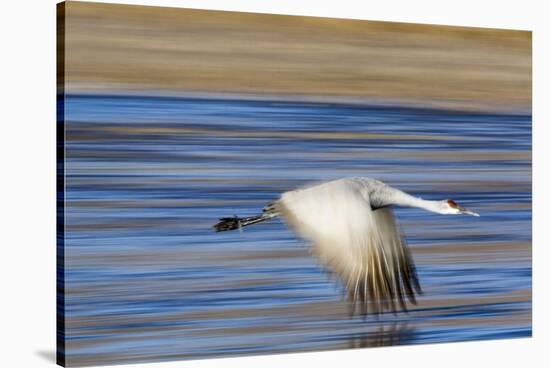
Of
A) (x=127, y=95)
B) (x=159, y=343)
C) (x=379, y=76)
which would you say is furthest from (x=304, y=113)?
(x=159, y=343)

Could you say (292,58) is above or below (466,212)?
above

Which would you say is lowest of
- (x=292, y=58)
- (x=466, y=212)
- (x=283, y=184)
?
(x=466, y=212)

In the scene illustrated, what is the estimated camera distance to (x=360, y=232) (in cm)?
800

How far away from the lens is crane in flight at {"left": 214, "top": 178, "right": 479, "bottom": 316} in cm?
781

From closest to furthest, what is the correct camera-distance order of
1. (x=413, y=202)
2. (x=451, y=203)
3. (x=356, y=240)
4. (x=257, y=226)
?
(x=257, y=226) → (x=356, y=240) → (x=413, y=202) → (x=451, y=203)

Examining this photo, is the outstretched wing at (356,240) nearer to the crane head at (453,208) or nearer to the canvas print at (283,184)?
the canvas print at (283,184)

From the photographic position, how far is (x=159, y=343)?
740 cm

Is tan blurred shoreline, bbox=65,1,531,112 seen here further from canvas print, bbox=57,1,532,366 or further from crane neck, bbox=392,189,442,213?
crane neck, bbox=392,189,442,213

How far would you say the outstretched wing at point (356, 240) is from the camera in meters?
7.82

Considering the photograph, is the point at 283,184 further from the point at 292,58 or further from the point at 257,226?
the point at 292,58

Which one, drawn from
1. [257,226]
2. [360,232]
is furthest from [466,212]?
[257,226]

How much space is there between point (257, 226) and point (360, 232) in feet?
2.34

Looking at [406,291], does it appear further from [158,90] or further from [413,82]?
[158,90]

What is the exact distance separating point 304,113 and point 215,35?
699 millimetres
